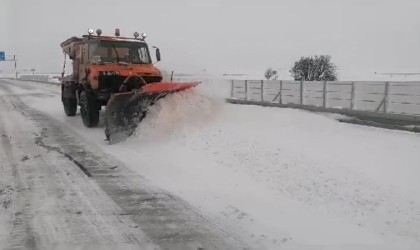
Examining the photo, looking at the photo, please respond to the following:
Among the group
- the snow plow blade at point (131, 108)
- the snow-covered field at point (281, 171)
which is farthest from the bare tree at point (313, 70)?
the snow plow blade at point (131, 108)

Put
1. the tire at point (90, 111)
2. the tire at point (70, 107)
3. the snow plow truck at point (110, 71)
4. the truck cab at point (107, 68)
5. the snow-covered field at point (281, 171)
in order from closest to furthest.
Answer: the snow-covered field at point (281, 171)
the snow plow truck at point (110, 71)
the truck cab at point (107, 68)
the tire at point (90, 111)
the tire at point (70, 107)

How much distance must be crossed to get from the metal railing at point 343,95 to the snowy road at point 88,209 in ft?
29.5

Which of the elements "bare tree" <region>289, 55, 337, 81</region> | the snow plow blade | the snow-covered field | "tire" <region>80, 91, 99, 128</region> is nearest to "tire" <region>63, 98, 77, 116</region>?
"tire" <region>80, 91, 99, 128</region>

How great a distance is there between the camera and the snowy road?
4.68 metres

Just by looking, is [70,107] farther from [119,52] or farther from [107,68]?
[107,68]

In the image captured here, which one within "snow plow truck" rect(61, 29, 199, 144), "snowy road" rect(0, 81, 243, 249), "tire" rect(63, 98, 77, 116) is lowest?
"snowy road" rect(0, 81, 243, 249)

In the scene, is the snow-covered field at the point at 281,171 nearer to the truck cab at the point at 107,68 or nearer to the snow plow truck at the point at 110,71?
the snow plow truck at the point at 110,71

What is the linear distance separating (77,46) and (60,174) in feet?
24.3

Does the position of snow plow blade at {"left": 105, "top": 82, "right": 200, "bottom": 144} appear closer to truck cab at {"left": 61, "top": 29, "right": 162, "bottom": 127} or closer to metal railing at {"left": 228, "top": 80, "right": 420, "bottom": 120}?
truck cab at {"left": 61, "top": 29, "right": 162, "bottom": 127}

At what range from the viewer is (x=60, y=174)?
747cm

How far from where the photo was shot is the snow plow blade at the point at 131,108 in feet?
34.8

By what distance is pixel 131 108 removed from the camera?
10656mm

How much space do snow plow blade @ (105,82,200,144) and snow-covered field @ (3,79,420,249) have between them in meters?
0.19

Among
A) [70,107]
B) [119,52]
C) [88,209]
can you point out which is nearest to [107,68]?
[119,52]
